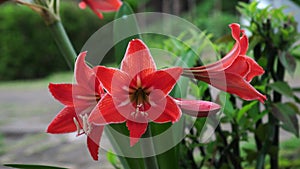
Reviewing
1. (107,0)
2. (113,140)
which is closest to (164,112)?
(113,140)

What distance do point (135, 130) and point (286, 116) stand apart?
377 millimetres

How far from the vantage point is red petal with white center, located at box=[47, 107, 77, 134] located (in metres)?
0.42

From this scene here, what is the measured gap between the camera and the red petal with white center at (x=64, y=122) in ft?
1.38

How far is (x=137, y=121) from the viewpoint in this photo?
0.39 metres

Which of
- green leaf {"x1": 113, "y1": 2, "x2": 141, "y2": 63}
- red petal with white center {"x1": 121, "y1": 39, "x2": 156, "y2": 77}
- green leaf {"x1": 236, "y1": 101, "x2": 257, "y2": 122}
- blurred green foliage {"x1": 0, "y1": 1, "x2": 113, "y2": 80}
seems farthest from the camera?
blurred green foliage {"x1": 0, "y1": 1, "x2": 113, "y2": 80}

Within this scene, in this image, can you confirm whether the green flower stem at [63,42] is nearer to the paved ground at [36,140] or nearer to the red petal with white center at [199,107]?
the red petal with white center at [199,107]

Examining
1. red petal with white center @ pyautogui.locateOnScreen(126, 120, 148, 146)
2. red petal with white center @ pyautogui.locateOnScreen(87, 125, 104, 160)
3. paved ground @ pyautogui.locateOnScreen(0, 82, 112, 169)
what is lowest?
paved ground @ pyautogui.locateOnScreen(0, 82, 112, 169)

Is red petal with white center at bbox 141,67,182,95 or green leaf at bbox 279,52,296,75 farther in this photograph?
green leaf at bbox 279,52,296,75

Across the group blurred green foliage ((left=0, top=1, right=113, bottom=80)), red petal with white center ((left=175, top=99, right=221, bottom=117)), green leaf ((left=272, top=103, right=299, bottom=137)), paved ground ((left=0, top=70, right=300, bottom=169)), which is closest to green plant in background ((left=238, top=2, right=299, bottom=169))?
green leaf ((left=272, top=103, right=299, bottom=137))

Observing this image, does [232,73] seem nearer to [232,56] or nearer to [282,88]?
[232,56]

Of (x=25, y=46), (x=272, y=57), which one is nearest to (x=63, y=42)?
(x=272, y=57)

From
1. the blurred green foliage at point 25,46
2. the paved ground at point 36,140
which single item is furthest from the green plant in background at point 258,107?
the blurred green foliage at point 25,46

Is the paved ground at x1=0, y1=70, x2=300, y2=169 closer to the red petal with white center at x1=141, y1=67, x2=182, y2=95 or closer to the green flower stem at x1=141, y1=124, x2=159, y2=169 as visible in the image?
the green flower stem at x1=141, y1=124, x2=159, y2=169

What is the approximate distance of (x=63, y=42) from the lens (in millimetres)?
580
